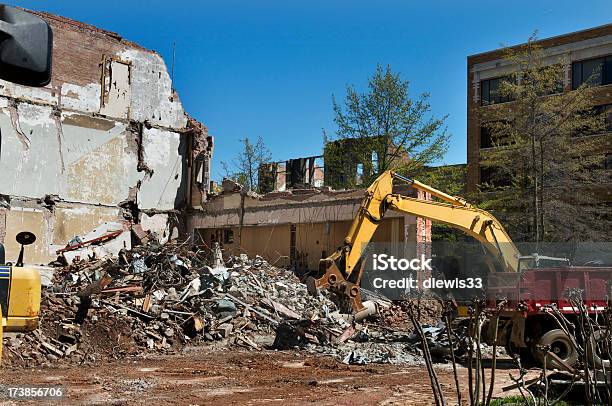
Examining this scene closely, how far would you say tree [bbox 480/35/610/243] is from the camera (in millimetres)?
29750

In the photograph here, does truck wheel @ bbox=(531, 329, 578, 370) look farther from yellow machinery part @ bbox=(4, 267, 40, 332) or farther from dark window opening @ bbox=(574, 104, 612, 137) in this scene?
dark window opening @ bbox=(574, 104, 612, 137)

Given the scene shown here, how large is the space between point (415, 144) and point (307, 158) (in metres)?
11.0

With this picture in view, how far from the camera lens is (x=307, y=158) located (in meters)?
43.6

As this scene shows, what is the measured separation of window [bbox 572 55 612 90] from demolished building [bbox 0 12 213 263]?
21503mm

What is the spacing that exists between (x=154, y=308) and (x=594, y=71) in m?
30.6

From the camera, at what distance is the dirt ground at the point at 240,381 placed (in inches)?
422

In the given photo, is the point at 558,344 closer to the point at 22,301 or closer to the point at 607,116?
the point at 22,301

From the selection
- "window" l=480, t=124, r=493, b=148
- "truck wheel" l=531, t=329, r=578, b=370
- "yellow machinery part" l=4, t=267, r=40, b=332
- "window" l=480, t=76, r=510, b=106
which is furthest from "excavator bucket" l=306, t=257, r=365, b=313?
"window" l=480, t=76, r=510, b=106

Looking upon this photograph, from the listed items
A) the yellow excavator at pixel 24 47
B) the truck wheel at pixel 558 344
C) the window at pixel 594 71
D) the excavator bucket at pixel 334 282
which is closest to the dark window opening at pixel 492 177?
the window at pixel 594 71

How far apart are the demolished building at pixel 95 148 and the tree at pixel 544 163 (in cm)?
1400

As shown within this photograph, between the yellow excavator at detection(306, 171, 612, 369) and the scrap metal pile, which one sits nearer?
the yellow excavator at detection(306, 171, 612, 369)

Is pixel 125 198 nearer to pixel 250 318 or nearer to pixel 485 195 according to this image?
pixel 250 318

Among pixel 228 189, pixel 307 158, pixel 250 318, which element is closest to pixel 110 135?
pixel 228 189

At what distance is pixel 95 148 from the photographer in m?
29.0
